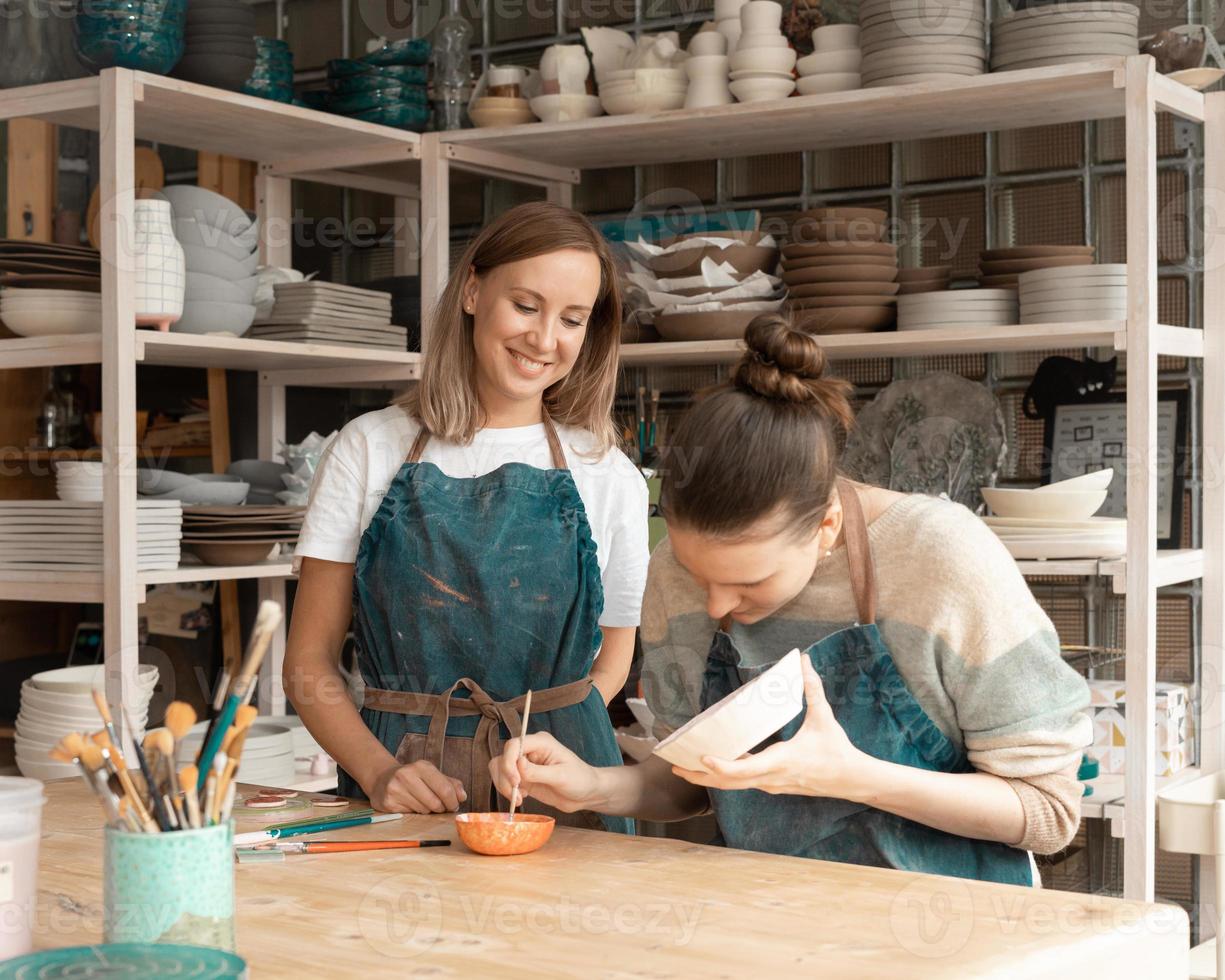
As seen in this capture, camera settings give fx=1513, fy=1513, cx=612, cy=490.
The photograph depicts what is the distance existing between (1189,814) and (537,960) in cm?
185

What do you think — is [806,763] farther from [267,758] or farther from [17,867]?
[267,758]

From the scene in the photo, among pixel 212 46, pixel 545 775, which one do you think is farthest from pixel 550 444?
pixel 212 46

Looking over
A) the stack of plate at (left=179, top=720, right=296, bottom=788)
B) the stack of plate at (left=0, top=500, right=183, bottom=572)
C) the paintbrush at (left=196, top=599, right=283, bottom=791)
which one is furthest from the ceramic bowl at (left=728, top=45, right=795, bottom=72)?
the paintbrush at (left=196, top=599, right=283, bottom=791)

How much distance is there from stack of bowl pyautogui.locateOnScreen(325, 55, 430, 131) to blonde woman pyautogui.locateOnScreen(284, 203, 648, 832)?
1335mm

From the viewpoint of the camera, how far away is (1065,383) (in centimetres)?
313

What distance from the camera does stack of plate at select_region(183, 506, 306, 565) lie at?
3.14m

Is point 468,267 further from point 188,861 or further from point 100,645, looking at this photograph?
point 100,645

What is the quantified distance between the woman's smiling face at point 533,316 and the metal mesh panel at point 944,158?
136 centimetres

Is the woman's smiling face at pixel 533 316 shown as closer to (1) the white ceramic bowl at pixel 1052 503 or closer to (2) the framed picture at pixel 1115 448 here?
(1) the white ceramic bowl at pixel 1052 503

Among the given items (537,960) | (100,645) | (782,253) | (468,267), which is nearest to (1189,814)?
(782,253)

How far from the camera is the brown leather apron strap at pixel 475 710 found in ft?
6.95

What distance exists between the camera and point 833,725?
1490 mm

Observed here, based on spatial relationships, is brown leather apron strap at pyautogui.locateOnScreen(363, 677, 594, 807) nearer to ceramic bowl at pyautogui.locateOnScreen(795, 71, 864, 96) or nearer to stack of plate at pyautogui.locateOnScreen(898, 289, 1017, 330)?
stack of plate at pyautogui.locateOnScreen(898, 289, 1017, 330)

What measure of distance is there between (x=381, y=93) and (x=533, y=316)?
1.51m
